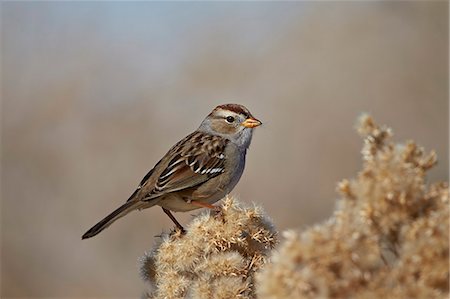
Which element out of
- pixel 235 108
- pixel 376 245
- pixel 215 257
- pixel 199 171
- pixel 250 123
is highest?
pixel 235 108

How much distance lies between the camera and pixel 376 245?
5.30 ft

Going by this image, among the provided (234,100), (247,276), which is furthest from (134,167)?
(247,276)

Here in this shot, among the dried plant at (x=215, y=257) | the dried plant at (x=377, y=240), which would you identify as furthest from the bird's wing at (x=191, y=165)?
the dried plant at (x=377, y=240)

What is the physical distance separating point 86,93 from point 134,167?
1.75 m

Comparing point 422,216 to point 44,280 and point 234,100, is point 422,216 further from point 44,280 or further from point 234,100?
point 234,100

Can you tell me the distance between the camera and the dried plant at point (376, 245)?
1.54m

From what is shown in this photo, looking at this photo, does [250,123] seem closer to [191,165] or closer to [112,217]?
[191,165]

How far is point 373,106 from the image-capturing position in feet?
38.0

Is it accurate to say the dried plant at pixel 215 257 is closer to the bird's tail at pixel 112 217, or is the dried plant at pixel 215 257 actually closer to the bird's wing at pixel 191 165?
the bird's tail at pixel 112 217


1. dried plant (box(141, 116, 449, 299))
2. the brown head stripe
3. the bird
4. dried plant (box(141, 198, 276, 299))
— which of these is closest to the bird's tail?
the bird

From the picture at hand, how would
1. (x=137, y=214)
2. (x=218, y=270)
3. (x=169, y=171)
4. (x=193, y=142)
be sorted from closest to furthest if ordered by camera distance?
1. (x=218, y=270)
2. (x=169, y=171)
3. (x=193, y=142)
4. (x=137, y=214)

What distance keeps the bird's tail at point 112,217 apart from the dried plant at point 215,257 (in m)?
1.07

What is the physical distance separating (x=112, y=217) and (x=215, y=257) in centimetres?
159

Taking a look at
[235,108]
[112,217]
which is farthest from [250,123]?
[112,217]
